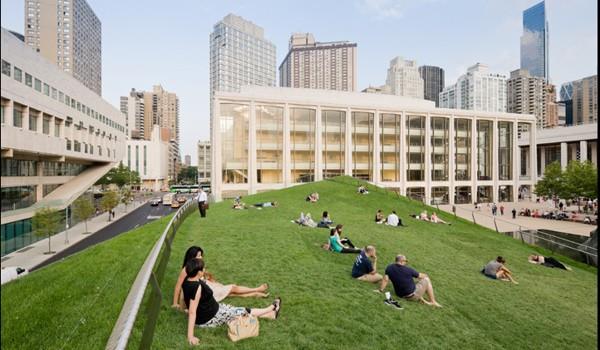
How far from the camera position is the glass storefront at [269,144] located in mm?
48000

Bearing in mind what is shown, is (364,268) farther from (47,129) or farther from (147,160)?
(147,160)

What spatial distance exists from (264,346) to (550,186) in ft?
179

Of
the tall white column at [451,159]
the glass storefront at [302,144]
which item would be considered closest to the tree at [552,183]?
the tall white column at [451,159]

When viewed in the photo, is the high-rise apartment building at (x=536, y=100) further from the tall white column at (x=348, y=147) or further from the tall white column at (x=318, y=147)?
the tall white column at (x=318, y=147)

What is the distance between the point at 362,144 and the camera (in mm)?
54125

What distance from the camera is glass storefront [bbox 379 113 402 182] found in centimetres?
5481

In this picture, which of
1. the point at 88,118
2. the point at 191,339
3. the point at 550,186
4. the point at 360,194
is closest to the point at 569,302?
the point at 191,339

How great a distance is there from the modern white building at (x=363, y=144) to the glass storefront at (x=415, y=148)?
193 mm

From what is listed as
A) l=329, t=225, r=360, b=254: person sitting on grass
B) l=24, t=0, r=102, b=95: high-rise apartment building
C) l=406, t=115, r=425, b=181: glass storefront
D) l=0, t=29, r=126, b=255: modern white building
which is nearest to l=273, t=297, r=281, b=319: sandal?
l=329, t=225, r=360, b=254: person sitting on grass

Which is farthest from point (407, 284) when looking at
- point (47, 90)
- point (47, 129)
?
point (47, 90)

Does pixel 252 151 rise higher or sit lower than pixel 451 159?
higher

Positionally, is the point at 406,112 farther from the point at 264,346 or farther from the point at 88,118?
the point at 264,346

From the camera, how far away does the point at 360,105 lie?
52844mm

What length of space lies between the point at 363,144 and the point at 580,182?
30724 mm
